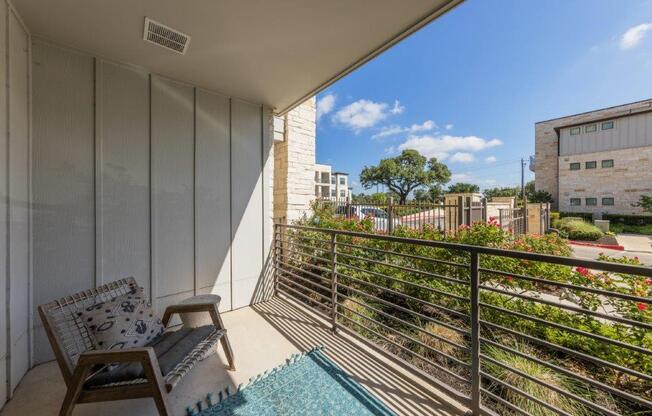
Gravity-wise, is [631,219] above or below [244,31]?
below

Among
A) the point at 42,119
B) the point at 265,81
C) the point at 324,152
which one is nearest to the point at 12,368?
the point at 42,119

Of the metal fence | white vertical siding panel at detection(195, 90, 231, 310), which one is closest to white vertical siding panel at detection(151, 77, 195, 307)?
white vertical siding panel at detection(195, 90, 231, 310)

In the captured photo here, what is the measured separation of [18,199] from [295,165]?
347cm

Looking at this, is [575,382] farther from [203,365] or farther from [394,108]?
[394,108]

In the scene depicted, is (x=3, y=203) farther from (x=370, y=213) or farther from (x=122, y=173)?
(x=370, y=213)

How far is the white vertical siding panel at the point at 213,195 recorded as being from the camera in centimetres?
316

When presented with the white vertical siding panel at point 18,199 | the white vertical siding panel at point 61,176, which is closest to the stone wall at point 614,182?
the white vertical siding panel at point 61,176

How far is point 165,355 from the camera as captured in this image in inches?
67.4

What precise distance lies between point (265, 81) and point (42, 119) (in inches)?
80.4

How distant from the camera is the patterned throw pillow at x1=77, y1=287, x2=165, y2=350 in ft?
5.74

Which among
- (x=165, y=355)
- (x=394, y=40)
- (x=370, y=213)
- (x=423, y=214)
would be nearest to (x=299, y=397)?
(x=165, y=355)

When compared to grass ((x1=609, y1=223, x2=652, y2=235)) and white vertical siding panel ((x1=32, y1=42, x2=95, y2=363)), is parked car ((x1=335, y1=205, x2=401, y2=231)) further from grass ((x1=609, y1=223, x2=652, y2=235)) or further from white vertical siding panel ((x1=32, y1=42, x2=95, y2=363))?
grass ((x1=609, y1=223, x2=652, y2=235))

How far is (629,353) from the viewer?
5.94 feet

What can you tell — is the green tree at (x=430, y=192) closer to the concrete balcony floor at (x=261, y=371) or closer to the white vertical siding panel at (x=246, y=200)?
the white vertical siding panel at (x=246, y=200)
